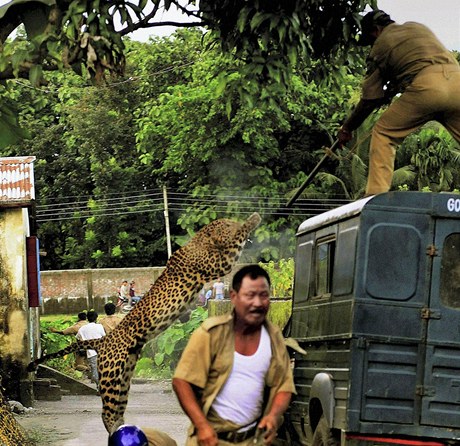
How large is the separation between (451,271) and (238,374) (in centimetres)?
368

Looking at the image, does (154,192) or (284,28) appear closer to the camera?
(284,28)

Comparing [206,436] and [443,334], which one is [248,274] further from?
[443,334]

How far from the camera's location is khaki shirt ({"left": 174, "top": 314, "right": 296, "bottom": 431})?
6543mm

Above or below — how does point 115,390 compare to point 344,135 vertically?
below

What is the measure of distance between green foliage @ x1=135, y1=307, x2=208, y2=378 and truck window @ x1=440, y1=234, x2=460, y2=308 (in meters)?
15.9

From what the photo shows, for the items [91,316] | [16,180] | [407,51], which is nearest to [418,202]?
[407,51]

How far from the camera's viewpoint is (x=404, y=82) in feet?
34.6

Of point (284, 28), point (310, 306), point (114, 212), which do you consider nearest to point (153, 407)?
point (310, 306)

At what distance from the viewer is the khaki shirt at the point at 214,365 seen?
6.54 meters

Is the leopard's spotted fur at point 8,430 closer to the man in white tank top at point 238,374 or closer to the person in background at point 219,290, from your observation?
the man in white tank top at point 238,374

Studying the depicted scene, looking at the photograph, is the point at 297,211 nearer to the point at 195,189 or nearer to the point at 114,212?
the point at 195,189

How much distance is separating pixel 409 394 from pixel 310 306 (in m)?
1.99

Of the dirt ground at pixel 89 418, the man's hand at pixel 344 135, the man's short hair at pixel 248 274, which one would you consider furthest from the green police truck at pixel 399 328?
the dirt ground at pixel 89 418

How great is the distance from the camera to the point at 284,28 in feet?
36.0
